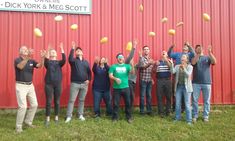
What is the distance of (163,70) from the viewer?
8570mm

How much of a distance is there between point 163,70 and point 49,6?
3488 millimetres

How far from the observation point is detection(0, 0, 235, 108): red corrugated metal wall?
870cm

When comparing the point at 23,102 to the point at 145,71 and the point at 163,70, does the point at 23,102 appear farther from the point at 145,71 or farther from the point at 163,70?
the point at 163,70

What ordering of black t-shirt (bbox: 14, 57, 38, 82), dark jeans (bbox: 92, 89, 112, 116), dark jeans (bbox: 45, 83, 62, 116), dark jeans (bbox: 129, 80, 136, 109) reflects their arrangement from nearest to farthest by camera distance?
1. black t-shirt (bbox: 14, 57, 38, 82)
2. dark jeans (bbox: 45, 83, 62, 116)
3. dark jeans (bbox: 129, 80, 136, 109)
4. dark jeans (bbox: 92, 89, 112, 116)

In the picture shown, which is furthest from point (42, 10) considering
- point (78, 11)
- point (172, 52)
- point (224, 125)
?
point (224, 125)

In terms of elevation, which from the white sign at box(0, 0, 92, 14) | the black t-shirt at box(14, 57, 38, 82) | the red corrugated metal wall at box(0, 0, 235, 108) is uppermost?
the white sign at box(0, 0, 92, 14)

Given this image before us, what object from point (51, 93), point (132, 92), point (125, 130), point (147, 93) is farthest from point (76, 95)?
point (147, 93)

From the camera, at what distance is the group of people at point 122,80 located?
24.2 ft

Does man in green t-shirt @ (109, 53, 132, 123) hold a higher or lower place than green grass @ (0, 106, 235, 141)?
higher

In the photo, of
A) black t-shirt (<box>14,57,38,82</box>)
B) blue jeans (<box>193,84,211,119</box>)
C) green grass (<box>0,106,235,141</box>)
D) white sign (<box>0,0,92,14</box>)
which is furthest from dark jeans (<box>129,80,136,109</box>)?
black t-shirt (<box>14,57,38,82</box>)

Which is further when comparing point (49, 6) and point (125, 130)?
point (49, 6)

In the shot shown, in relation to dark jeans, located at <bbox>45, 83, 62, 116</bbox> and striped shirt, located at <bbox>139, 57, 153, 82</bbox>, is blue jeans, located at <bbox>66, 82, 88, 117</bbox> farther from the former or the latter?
striped shirt, located at <bbox>139, 57, 153, 82</bbox>

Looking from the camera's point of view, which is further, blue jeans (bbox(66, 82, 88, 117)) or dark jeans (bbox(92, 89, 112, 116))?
dark jeans (bbox(92, 89, 112, 116))

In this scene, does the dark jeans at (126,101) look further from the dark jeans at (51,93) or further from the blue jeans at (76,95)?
the dark jeans at (51,93)
